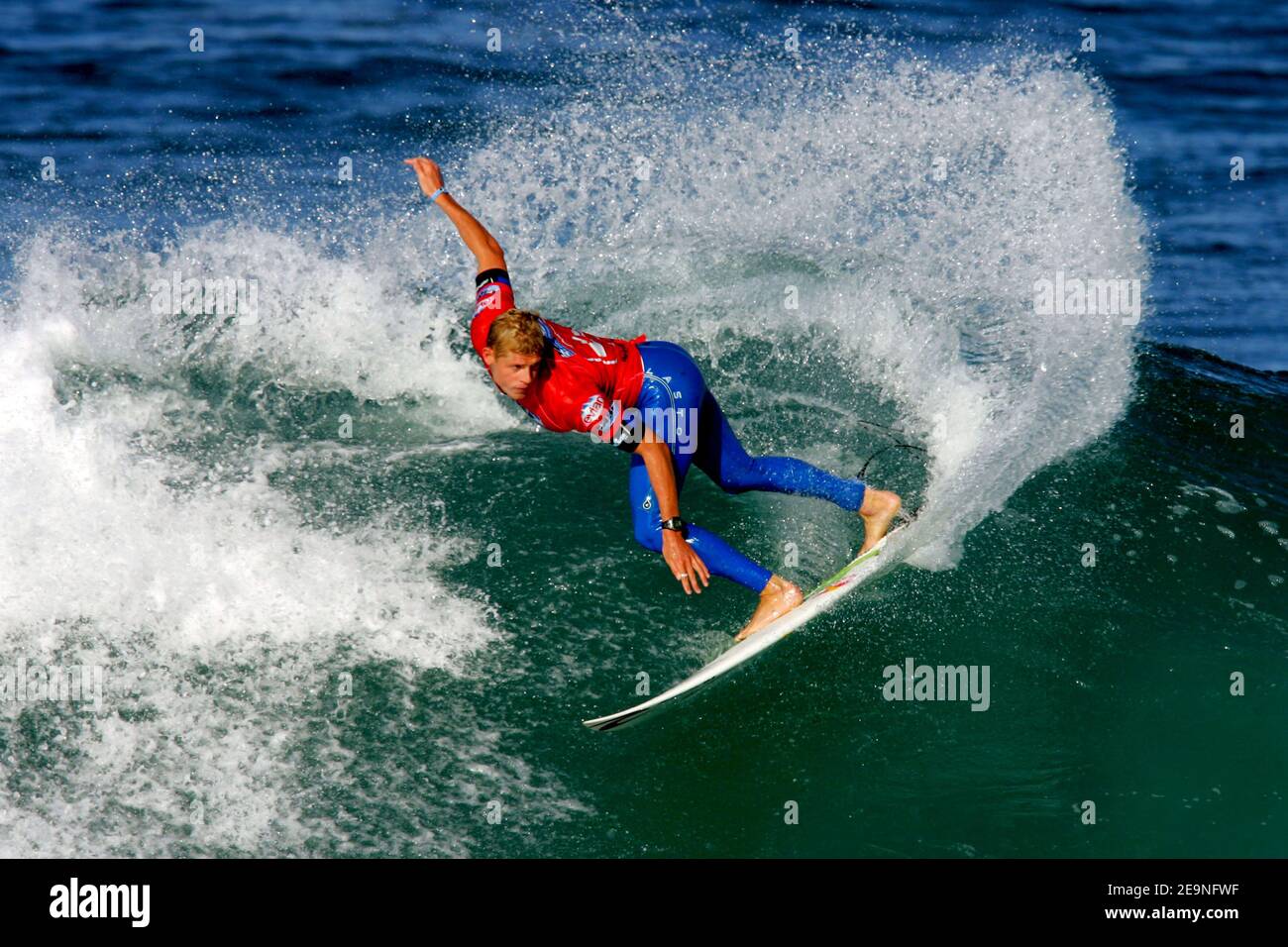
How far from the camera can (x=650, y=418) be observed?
6.18m

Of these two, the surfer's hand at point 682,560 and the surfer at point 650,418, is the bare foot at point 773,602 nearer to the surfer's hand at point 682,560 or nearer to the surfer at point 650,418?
the surfer at point 650,418

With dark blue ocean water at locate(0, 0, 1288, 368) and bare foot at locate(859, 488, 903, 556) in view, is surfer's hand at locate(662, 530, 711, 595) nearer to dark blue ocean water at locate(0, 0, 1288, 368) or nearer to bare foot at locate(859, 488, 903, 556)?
bare foot at locate(859, 488, 903, 556)

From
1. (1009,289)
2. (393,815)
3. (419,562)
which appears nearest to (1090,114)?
(1009,289)

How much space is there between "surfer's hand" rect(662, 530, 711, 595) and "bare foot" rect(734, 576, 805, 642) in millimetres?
544

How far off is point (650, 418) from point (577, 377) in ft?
A: 1.51

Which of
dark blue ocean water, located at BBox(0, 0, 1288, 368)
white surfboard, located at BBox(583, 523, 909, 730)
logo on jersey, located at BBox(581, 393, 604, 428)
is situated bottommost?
white surfboard, located at BBox(583, 523, 909, 730)

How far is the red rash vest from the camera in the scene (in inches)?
233

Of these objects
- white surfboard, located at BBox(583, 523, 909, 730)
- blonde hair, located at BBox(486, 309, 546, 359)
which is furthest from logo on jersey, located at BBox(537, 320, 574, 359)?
white surfboard, located at BBox(583, 523, 909, 730)

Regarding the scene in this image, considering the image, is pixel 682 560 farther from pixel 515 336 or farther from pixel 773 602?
pixel 515 336

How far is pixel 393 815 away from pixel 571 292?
209 inches

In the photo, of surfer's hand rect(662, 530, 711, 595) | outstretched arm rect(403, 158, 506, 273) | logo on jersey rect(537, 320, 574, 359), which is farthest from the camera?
outstretched arm rect(403, 158, 506, 273)

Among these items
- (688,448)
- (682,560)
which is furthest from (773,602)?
(688,448)

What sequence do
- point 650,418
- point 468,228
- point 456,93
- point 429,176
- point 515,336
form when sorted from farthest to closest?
point 456,93
point 429,176
point 468,228
point 650,418
point 515,336

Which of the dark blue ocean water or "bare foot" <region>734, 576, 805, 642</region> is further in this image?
the dark blue ocean water
